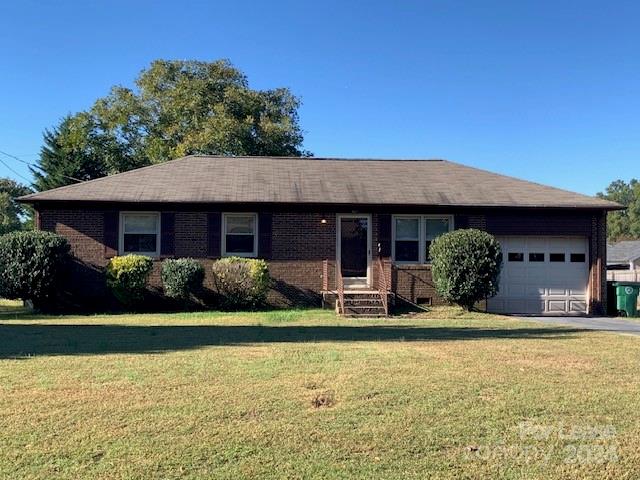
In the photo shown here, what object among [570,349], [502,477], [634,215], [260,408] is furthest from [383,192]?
[634,215]

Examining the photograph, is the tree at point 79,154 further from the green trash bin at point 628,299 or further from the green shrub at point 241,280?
the green trash bin at point 628,299

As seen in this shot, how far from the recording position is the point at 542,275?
1686 centimetres

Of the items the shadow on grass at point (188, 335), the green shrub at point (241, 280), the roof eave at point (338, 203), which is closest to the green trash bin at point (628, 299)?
the roof eave at point (338, 203)

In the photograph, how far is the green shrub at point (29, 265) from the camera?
14.7 meters

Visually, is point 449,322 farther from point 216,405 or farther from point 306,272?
point 216,405

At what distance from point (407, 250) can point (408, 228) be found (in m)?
0.65

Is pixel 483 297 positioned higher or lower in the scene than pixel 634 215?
lower

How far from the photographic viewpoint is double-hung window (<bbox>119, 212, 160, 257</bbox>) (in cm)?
1633

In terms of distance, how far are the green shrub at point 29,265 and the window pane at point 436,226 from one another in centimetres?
1020

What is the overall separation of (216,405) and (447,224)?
1283cm

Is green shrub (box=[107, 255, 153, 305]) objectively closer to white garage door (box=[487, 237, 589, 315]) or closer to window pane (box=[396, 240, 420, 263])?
window pane (box=[396, 240, 420, 263])

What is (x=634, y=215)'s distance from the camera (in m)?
88.2

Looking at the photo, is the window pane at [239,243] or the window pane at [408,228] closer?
the window pane at [239,243]

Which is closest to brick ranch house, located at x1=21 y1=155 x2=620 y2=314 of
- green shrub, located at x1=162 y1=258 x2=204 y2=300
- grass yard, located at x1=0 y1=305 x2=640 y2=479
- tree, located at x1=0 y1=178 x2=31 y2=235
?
green shrub, located at x1=162 y1=258 x2=204 y2=300
